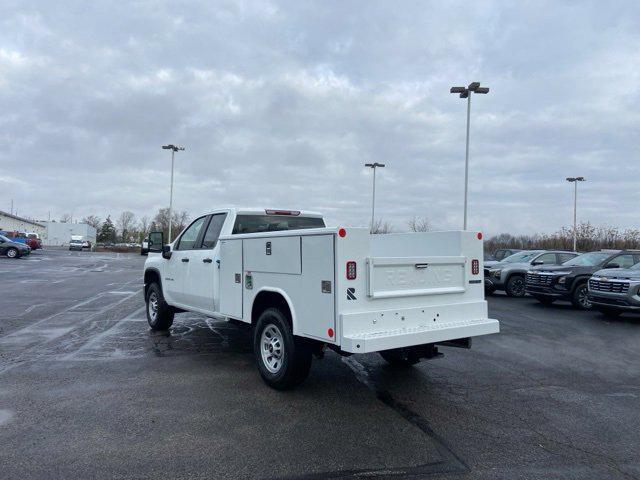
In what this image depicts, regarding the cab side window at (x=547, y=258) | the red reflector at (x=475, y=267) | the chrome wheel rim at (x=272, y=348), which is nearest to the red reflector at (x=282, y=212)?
the chrome wheel rim at (x=272, y=348)

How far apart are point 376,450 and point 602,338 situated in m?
7.32

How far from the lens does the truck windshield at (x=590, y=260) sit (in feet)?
48.1

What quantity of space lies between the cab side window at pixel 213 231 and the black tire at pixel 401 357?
2919 mm

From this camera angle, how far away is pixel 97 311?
40.1 ft

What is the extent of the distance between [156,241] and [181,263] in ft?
3.44

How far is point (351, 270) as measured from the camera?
4.98m

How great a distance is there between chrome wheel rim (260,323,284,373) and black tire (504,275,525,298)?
13.3 m

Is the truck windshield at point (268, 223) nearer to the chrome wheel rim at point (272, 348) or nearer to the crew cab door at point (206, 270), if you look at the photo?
the crew cab door at point (206, 270)

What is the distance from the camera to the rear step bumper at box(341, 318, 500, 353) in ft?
15.6

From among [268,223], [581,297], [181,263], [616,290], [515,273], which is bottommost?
[581,297]

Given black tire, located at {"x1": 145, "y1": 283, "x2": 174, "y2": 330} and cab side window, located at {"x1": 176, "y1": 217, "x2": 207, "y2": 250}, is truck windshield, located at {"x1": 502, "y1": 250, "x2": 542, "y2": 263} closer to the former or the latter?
black tire, located at {"x1": 145, "y1": 283, "x2": 174, "y2": 330}

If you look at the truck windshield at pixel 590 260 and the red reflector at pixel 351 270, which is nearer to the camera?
the red reflector at pixel 351 270

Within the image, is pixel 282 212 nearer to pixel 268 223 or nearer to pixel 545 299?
pixel 268 223

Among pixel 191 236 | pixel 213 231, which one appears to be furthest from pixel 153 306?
pixel 213 231
